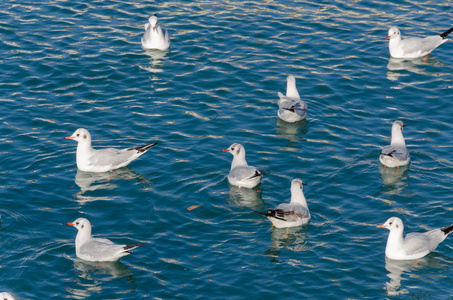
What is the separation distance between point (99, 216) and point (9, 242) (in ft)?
8.01

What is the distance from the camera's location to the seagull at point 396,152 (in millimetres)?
21016

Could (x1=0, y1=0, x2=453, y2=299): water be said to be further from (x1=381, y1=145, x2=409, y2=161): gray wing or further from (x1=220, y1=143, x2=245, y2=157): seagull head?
(x1=220, y1=143, x2=245, y2=157): seagull head

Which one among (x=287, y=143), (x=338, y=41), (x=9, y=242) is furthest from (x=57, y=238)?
(x=338, y=41)

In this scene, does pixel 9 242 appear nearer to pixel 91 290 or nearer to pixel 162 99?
pixel 91 290

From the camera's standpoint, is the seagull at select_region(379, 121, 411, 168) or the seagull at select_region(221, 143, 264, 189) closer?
the seagull at select_region(221, 143, 264, 189)

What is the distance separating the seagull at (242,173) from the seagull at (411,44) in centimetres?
1014

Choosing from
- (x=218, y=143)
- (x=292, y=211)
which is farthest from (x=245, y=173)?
(x=218, y=143)

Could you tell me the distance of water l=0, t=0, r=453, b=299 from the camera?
17000 millimetres

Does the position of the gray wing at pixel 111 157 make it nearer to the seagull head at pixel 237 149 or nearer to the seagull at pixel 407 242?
the seagull head at pixel 237 149

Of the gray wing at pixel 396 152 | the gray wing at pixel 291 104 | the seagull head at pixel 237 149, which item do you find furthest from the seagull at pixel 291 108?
the gray wing at pixel 396 152

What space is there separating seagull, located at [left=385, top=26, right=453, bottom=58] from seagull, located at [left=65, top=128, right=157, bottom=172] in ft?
38.6

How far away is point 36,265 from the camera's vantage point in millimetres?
17141

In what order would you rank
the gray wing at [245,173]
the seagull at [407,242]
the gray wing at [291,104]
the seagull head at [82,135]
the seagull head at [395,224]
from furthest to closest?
the gray wing at [291,104], the seagull head at [82,135], the gray wing at [245,173], the seagull head at [395,224], the seagull at [407,242]

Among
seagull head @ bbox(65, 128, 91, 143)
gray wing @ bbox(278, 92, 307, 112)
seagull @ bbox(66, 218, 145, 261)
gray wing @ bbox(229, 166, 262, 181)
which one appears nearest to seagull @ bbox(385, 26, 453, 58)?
gray wing @ bbox(278, 92, 307, 112)
